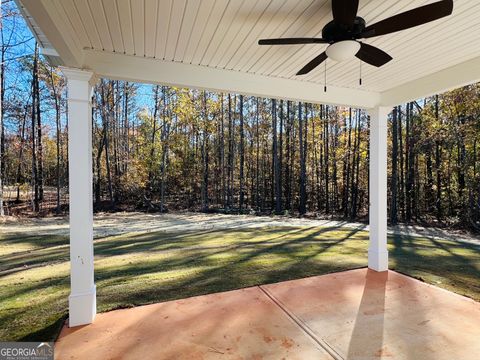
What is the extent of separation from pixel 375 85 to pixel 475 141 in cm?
657

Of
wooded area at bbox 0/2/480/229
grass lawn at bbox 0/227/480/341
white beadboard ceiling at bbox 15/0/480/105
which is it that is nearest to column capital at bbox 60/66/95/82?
white beadboard ceiling at bbox 15/0/480/105

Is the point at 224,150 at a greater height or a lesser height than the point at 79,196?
greater

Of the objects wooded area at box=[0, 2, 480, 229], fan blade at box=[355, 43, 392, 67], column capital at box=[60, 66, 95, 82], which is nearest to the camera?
fan blade at box=[355, 43, 392, 67]

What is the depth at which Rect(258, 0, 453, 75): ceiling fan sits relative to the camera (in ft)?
4.74

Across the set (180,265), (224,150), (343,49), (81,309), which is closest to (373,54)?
(343,49)

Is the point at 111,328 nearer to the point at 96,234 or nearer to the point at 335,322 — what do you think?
the point at 335,322

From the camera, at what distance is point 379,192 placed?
3.49 m

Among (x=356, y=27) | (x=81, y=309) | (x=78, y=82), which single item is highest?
(x=356, y=27)

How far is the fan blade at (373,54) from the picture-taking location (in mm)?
1817

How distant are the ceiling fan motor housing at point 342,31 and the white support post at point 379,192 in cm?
211

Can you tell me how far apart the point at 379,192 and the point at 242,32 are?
8.58 ft

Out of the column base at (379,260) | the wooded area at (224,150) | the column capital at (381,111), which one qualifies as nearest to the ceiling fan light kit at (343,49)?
the column capital at (381,111)

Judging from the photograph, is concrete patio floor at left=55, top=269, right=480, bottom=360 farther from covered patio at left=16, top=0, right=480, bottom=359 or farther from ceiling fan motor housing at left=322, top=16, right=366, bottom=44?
ceiling fan motor housing at left=322, top=16, right=366, bottom=44

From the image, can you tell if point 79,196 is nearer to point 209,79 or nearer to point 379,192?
point 209,79
